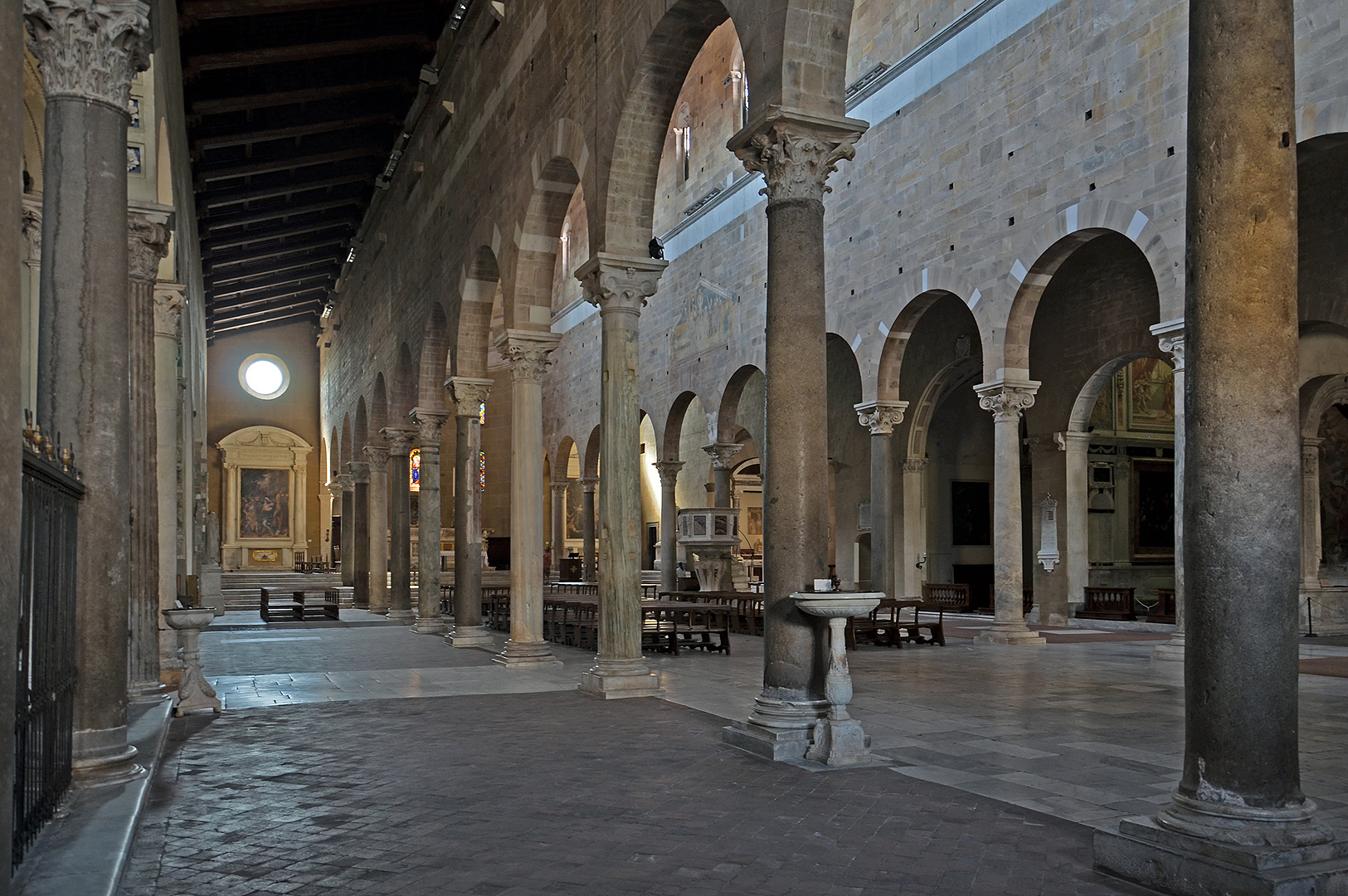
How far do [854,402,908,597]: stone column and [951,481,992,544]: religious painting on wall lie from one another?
6.48 metres

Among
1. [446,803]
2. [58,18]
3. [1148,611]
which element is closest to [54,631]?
[446,803]

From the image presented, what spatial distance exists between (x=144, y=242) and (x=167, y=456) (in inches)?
116

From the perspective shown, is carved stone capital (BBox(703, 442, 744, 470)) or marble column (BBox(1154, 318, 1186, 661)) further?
carved stone capital (BBox(703, 442, 744, 470))

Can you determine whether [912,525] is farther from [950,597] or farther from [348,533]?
[348,533]

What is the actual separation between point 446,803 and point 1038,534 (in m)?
15.3

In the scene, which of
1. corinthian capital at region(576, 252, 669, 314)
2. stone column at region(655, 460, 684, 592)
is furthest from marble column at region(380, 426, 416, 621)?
corinthian capital at region(576, 252, 669, 314)

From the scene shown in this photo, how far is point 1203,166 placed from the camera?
13.3 ft

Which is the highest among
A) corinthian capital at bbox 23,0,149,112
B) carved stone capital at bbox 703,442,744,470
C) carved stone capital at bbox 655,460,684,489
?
corinthian capital at bbox 23,0,149,112

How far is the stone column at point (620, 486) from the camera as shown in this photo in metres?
9.43

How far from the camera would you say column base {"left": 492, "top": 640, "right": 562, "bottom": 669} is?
11.7m

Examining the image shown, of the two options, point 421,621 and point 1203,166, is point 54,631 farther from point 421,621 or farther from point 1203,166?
point 421,621

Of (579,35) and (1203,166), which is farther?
(579,35)

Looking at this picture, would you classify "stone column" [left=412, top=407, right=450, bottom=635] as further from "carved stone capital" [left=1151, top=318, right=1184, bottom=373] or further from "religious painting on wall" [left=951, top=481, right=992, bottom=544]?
"religious painting on wall" [left=951, top=481, right=992, bottom=544]

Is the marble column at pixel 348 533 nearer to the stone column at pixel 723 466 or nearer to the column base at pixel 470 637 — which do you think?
the stone column at pixel 723 466
